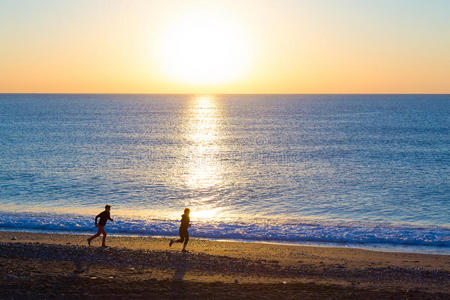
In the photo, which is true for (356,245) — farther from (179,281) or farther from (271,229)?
(179,281)

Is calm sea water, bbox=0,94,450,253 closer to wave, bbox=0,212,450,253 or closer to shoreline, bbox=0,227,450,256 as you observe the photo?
wave, bbox=0,212,450,253

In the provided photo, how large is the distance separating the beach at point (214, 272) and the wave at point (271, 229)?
183 cm

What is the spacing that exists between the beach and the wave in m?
1.83

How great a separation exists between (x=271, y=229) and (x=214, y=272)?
7885mm

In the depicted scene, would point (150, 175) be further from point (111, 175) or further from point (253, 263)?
point (253, 263)

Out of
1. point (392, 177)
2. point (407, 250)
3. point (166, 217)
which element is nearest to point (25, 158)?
point (166, 217)

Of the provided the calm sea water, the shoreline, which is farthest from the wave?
the shoreline

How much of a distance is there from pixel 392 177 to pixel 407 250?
18.4 m

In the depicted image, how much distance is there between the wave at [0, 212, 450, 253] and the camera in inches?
770

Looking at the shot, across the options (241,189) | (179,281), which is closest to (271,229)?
(179,281)

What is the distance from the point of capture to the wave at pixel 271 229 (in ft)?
64.2

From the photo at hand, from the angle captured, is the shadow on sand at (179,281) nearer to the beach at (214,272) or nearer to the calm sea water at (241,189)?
the beach at (214,272)

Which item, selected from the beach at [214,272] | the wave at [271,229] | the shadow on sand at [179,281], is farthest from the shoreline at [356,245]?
the shadow on sand at [179,281]

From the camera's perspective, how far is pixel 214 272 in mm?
13500
